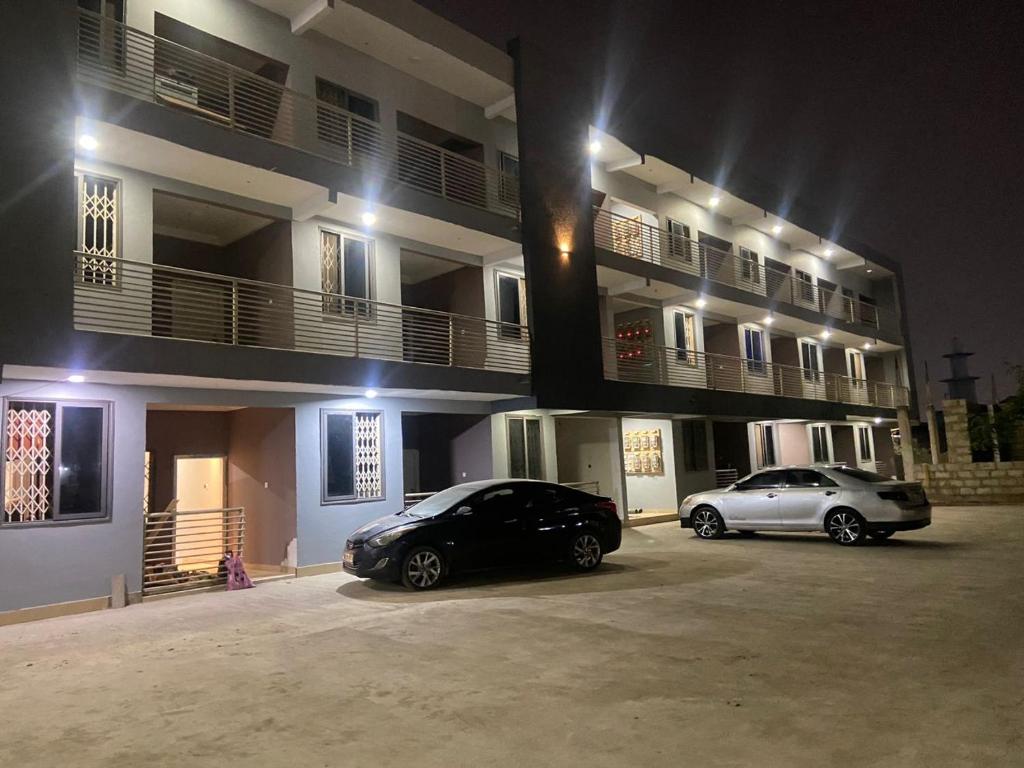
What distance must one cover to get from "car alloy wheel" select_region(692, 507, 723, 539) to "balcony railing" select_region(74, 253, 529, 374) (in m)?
4.94

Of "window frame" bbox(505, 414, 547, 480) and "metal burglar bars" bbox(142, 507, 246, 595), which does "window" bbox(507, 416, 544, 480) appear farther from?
"metal burglar bars" bbox(142, 507, 246, 595)

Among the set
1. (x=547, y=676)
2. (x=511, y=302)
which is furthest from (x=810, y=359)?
(x=547, y=676)

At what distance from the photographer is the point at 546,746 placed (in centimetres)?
450

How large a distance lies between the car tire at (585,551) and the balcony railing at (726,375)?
7476 mm

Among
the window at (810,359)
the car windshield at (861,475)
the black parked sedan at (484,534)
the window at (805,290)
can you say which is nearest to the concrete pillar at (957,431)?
the window at (810,359)

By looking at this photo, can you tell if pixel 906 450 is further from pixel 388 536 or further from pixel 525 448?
pixel 388 536

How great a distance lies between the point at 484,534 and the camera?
10.7m

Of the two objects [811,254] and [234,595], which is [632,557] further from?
[811,254]

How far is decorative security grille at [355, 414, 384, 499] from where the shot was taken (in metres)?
13.7

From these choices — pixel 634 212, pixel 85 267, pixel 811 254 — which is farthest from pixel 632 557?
pixel 811 254

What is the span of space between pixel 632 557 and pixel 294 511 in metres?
6.08

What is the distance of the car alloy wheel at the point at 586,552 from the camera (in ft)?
37.8

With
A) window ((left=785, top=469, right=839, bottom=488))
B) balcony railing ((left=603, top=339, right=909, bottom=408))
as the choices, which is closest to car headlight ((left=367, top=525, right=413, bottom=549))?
window ((left=785, top=469, right=839, bottom=488))

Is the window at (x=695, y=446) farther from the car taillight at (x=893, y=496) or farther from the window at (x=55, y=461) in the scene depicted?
the window at (x=55, y=461)
